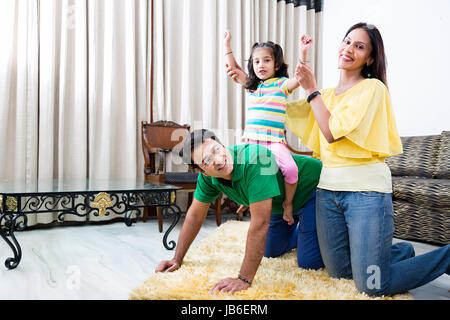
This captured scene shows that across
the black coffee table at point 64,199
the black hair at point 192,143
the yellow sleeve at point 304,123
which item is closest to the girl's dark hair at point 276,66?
the yellow sleeve at point 304,123

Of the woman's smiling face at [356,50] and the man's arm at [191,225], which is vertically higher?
the woman's smiling face at [356,50]

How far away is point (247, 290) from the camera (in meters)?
1.21

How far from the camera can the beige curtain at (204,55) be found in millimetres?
3215

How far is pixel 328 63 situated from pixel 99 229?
10.8 feet

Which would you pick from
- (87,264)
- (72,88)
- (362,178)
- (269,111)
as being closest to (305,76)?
(269,111)

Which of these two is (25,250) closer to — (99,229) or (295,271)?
(99,229)

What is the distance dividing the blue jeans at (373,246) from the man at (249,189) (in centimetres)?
23

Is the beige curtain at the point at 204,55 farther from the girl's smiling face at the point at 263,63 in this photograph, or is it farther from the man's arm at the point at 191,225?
the man's arm at the point at 191,225

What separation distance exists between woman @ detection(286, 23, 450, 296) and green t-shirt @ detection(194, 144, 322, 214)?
0.48ft

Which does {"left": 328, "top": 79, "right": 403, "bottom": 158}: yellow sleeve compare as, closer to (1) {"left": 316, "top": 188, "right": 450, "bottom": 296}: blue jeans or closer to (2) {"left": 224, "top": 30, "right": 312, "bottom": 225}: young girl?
(1) {"left": 316, "top": 188, "right": 450, "bottom": 296}: blue jeans

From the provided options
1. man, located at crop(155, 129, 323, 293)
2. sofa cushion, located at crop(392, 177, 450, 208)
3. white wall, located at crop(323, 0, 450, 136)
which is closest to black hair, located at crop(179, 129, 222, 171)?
man, located at crop(155, 129, 323, 293)

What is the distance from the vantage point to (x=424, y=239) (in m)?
2.31

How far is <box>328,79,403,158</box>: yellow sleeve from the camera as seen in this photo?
1201mm
